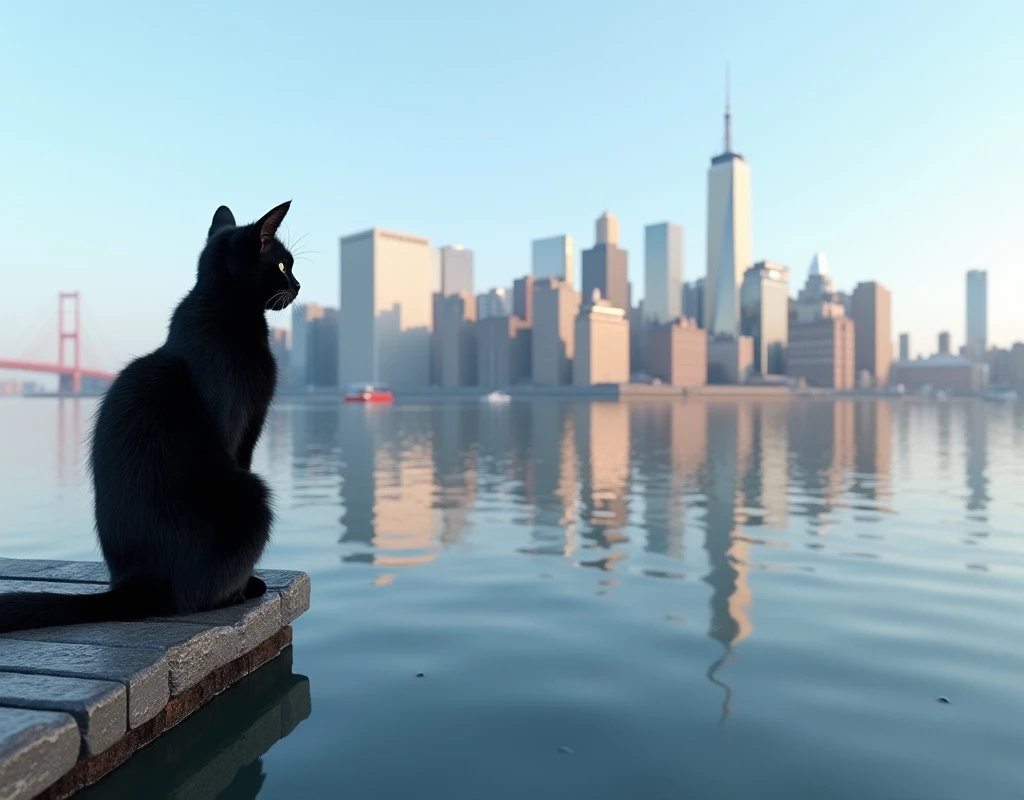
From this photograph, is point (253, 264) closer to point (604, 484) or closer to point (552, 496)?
point (552, 496)

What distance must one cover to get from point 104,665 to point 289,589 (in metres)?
1.66

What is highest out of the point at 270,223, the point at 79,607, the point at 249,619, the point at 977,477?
the point at 270,223

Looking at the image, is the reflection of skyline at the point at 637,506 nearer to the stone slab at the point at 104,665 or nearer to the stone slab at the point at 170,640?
the stone slab at the point at 170,640

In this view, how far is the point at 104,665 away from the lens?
3381 millimetres

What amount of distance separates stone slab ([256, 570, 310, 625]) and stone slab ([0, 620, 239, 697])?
774 millimetres

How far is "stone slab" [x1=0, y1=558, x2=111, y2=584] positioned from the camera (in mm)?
5160

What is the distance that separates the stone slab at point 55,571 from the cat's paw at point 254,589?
1.07m

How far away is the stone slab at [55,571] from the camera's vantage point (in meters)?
5.16

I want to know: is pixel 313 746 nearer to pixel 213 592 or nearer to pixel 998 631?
pixel 213 592

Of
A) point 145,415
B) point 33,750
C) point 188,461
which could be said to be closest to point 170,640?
point 188,461

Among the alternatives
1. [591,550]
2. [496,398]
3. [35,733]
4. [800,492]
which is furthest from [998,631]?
[496,398]

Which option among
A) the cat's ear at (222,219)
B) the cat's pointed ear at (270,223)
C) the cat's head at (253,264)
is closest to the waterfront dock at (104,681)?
the cat's head at (253,264)

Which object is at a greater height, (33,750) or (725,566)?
(33,750)

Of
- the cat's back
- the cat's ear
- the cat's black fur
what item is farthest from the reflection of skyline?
the cat's ear
